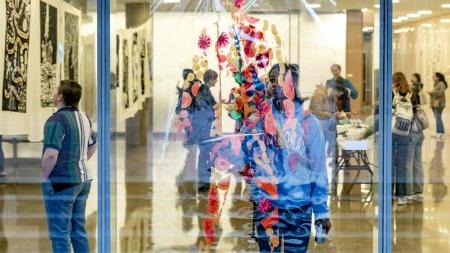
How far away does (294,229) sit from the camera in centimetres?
596

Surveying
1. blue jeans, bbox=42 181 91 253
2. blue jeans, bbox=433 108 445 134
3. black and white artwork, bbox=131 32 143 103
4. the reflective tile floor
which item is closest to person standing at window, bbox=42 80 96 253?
blue jeans, bbox=42 181 91 253

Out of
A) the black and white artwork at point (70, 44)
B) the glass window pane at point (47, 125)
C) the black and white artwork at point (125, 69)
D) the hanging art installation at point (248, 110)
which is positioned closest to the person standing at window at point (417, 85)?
the hanging art installation at point (248, 110)

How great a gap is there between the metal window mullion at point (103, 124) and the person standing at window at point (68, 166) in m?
0.17

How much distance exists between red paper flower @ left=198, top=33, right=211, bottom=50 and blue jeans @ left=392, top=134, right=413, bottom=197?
1.74 meters

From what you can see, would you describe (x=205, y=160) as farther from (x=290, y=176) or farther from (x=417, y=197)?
(x=417, y=197)

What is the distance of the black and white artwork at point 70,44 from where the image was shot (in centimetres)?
734

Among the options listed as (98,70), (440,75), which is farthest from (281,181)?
(440,75)

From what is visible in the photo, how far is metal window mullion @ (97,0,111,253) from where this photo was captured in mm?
5797

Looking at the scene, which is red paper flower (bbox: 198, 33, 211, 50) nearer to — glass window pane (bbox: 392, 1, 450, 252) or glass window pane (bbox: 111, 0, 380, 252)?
glass window pane (bbox: 111, 0, 380, 252)

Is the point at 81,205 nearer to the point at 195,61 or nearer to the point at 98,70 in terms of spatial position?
the point at 98,70

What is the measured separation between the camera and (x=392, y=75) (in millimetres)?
5949

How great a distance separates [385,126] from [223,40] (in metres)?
1.53

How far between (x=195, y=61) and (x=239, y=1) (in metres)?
0.66

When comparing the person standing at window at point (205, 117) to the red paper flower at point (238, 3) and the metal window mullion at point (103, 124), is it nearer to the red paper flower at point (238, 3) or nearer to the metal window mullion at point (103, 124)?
the red paper flower at point (238, 3)
